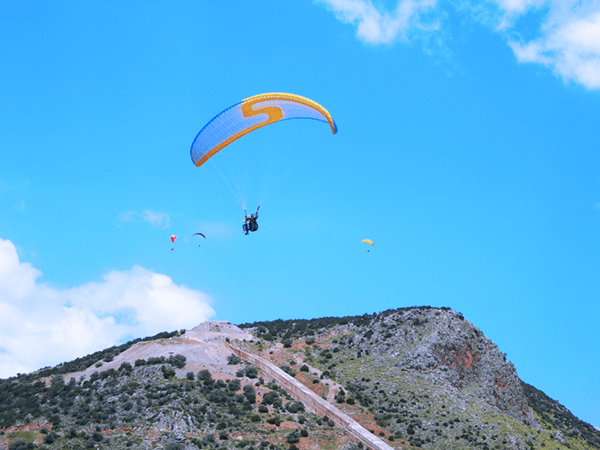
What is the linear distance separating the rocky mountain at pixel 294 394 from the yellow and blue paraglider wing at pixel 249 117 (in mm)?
17621

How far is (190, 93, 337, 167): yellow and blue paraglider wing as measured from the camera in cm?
3597

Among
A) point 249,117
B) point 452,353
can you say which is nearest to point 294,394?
point 452,353

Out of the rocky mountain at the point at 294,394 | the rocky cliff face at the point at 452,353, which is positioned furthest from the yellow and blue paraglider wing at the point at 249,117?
the rocky cliff face at the point at 452,353

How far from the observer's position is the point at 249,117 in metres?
36.6

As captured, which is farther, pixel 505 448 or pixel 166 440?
pixel 505 448

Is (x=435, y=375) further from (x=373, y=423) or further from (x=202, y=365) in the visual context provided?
(x=202, y=365)

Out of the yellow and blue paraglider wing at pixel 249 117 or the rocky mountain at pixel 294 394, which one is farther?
the yellow and blue paraglider wing at pixel 249 117

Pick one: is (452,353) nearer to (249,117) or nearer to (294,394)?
(294,394)

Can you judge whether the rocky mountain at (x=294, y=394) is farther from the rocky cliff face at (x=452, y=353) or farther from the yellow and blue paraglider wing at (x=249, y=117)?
the yellow and blue paraglider wing at (x=249, y=117)

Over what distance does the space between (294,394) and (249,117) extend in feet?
71.6

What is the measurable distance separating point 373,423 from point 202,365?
1487 centimetres

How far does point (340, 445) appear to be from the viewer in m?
36.0

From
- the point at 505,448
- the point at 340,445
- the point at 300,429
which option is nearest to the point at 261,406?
the point at 300,429

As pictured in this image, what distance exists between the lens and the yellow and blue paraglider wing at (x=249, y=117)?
1416 inches
